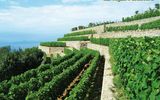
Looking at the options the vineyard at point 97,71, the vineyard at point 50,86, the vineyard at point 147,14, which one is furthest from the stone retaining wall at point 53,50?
the vineyard at point 50,86

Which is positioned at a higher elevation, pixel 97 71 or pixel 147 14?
pixel 147 14

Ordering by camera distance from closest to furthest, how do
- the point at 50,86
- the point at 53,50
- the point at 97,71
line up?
1. the point at 50,86
2. the point at 97,71
3. the point at 53,50

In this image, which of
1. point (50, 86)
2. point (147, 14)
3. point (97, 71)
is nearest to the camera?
point (50, 86)

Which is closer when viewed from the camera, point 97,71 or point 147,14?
point 97,71

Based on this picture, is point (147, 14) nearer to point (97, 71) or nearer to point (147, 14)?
point (147, 14)

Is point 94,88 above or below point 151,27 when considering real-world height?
below

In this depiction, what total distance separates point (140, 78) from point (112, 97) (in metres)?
8.23

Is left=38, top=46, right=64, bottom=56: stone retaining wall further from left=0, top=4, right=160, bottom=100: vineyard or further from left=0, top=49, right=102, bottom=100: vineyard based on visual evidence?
left=0, top=49, right=102, bottom=100: vineyard

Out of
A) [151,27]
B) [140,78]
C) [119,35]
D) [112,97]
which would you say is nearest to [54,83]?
[112,97]

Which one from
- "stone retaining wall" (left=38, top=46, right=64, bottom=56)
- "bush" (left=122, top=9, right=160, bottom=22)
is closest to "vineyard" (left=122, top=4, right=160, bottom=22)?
"bush" (left=122, top=9, right=160, bottom=22)

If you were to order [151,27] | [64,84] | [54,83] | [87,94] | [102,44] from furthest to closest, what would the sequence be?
1. [102,44]
2. [151,27]
3. [64,84]
4. [54,83]
5. [87,94]

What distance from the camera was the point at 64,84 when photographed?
1302 inches

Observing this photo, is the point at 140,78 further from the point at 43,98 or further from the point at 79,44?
the point at 79,44

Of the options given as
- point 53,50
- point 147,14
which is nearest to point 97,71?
point 147,14
